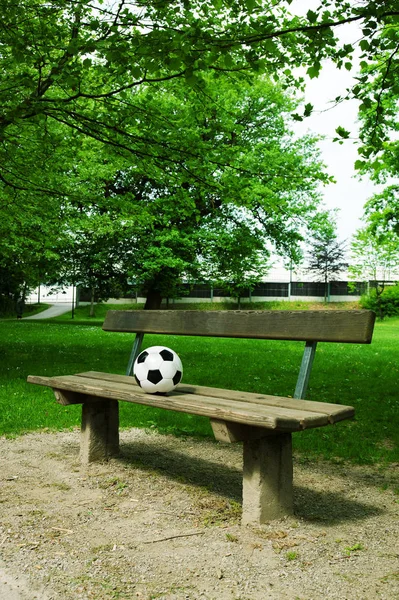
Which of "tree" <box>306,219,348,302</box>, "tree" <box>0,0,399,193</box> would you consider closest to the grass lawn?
"tree" <box>0,0,399,193</box>

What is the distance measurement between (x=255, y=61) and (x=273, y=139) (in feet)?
62.5

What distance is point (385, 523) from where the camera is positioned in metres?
3.62

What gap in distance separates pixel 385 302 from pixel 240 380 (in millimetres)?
32702

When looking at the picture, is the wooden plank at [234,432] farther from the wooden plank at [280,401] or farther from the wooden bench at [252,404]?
the wooden plank at [280,401]

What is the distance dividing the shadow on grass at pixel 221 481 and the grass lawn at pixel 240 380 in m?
0.92

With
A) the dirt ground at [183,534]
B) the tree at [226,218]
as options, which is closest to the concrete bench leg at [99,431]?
the dirt ground at [183,534]

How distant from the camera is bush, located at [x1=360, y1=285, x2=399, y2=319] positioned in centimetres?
3953

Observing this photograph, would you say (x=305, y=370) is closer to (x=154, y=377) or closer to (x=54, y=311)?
(x=154, y=377)

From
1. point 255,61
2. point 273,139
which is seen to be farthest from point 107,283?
point 255,61

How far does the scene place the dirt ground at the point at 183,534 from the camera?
2764mm

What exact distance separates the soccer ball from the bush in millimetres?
37118

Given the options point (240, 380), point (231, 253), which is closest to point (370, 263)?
point (231, 253)

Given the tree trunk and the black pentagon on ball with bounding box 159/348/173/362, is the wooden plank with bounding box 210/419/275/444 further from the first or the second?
the tree trunk

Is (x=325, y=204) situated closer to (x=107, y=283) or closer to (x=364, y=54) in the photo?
(x=107, y=283)
